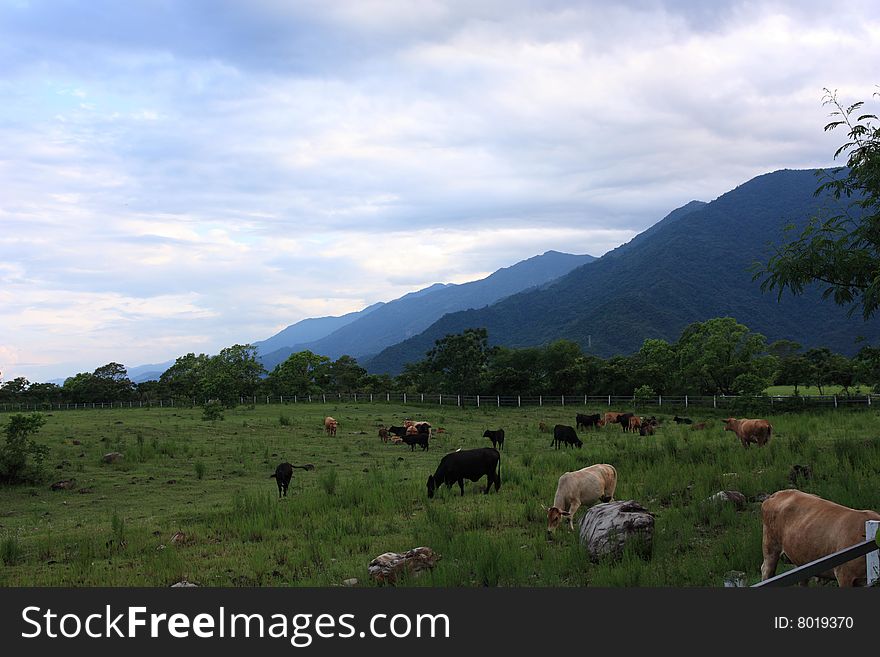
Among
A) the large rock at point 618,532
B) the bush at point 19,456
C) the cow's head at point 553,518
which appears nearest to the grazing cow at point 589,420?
the cow's head at point 553,518

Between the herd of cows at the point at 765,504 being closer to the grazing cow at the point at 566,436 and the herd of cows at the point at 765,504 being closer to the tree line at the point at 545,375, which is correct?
the grazing cow at the point at 566,436

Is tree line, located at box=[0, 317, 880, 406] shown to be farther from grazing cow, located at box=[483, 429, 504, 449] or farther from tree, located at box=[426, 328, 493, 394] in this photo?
grazing cow, located at box=[483, 429, 504, 449]

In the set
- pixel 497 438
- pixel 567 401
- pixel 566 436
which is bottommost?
pixel 567 401

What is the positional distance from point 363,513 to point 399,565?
18.0 feet

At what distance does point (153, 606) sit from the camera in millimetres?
5656

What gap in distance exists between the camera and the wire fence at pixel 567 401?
39.8 meters

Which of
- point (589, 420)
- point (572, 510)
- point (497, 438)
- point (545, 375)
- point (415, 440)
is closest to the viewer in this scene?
point (572, 510)

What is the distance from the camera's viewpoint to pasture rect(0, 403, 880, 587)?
932 centimetres

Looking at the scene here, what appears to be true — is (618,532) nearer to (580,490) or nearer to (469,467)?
(580,490)

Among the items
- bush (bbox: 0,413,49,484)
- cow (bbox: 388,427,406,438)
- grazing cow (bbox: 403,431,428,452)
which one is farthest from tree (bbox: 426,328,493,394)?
bush (bbox: 0,413,49,484)

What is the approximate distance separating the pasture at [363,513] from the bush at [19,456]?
1.58 ft

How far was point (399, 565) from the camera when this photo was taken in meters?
9.03

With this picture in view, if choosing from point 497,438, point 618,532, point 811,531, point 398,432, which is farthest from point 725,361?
point 811,531

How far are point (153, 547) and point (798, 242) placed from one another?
582 inches
